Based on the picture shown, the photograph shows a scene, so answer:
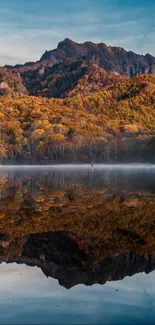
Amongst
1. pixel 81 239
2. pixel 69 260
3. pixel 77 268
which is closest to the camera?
pixel 77 268

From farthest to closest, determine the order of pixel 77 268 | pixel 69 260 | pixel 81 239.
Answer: pixel 81 239 → pixel 69 260 → pixel 77 268

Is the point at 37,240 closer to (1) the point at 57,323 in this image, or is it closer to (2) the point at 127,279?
(2) the point at 127,279

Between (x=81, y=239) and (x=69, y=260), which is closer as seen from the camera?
(x=69, y=260)

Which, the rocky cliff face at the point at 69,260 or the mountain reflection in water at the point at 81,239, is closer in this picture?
the rocky cliff face at the point at 69,260

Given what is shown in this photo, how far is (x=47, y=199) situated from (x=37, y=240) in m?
16.8

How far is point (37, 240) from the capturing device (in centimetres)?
1923

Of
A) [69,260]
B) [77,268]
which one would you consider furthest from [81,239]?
[77,268]

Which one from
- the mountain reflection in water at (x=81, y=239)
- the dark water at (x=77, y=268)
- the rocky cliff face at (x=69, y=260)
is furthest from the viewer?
the mountain reflection in water at (x=81, y=239)

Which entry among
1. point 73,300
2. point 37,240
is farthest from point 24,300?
point 37,240

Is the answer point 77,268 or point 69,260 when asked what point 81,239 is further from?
point 77,268

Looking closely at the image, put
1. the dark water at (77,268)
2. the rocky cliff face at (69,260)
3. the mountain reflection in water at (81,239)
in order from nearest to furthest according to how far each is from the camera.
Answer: the dark water at (77,268) → the rocky cliff face at (69,260) → the mountain reflection in water at (81,239)

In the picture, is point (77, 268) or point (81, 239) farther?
point (81, 239)

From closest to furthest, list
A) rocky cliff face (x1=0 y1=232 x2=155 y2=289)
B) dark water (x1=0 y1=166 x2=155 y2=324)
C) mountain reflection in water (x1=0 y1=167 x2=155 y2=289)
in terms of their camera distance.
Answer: dark water (x1=0 y1=166 x2=155 y2=324) < rocky cliff face (x1=0 y1=232 x2=155 y2=289) < mountain reflection in water (x1=0 y1=167 x2=155 y2=289)

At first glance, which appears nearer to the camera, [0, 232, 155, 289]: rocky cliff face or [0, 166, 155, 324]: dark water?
[0, 166, 155, 324]: dark water
